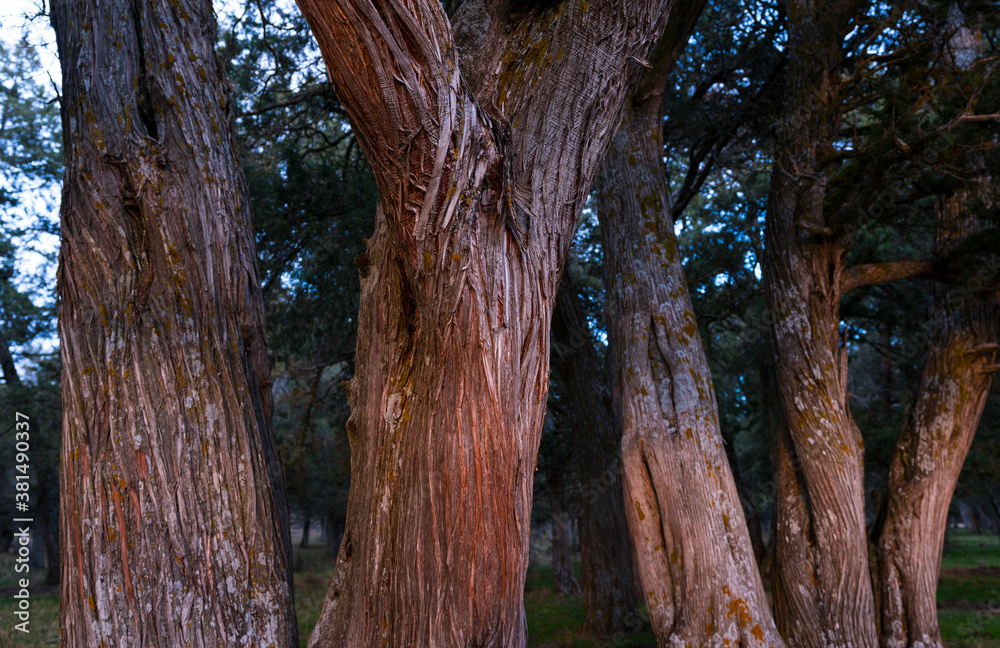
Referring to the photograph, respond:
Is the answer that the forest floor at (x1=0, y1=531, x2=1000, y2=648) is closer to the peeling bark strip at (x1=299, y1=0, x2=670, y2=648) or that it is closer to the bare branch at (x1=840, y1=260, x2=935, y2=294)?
the bare branch at (x1=840, y1=260, x2=935, y2=294)

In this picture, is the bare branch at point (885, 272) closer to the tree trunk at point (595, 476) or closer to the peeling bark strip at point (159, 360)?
the tree trunk at point (595, 476)

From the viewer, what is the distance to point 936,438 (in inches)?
236

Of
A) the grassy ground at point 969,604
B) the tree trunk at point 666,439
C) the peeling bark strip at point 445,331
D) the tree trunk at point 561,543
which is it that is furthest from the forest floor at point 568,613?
the peeling bark strip at point 445,331

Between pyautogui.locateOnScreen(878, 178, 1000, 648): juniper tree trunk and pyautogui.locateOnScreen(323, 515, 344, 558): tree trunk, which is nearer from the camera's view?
pyautogui.locateOnScreen(878, 178, 1000, 648): juniper tree trunk

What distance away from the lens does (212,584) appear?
2.68 m

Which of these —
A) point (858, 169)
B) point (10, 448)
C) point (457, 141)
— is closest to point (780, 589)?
point (858, 169)

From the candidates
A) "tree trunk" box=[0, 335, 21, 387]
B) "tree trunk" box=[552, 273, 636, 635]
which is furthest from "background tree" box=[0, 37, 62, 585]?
"tree trunk" box=[552, 273, 636, 635]

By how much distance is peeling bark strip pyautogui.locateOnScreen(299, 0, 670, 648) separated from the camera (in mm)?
2180

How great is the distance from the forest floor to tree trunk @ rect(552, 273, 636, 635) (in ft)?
1.21

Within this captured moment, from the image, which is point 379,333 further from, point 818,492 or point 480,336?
point 818,492

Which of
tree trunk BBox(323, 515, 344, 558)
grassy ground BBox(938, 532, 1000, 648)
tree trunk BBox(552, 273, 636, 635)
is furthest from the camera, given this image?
tree trunk BBox(323, 515, 344, 558)

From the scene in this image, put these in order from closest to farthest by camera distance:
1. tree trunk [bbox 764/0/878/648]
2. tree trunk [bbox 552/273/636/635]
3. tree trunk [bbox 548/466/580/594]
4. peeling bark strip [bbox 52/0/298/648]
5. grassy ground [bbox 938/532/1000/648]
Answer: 1. peeling bark strip [bbox 52/0/298/648]
2. tree trunk [bbox 764/0/878/648]
3. grassy ground [bbox 938/532/1000/648]
4. tree trunk [bbox 552/273/636/635]
5. tree trunk [bbox 548/466/580/594]

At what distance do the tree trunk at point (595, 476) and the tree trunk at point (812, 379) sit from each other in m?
2.37

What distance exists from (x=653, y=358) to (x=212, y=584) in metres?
3.73
